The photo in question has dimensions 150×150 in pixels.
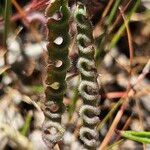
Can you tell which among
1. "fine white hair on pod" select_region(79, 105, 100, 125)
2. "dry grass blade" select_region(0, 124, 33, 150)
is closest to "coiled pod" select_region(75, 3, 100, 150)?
"fine white hair on pod" select_region(79, 105, 100, 125)

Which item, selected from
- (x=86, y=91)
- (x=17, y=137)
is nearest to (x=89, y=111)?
(x=86, y=91)

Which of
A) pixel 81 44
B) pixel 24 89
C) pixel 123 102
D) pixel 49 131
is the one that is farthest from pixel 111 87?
pixel 81 44

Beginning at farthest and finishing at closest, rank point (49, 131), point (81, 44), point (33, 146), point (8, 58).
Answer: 1. point (8, 58)
2. point (33, 146)
3. point (49, 131)
4. point (81, 44)

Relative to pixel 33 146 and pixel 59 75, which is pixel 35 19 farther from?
pixel 59 75

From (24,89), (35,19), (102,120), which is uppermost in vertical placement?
(35,19)

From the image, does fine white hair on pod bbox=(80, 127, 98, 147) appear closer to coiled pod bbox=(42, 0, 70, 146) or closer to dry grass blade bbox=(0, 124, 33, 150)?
coiled pod bbox=(42, 0, 70, 146)

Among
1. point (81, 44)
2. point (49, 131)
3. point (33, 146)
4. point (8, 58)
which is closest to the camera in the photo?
point (81, 44)

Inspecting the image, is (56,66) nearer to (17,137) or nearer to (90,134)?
(90,134)
